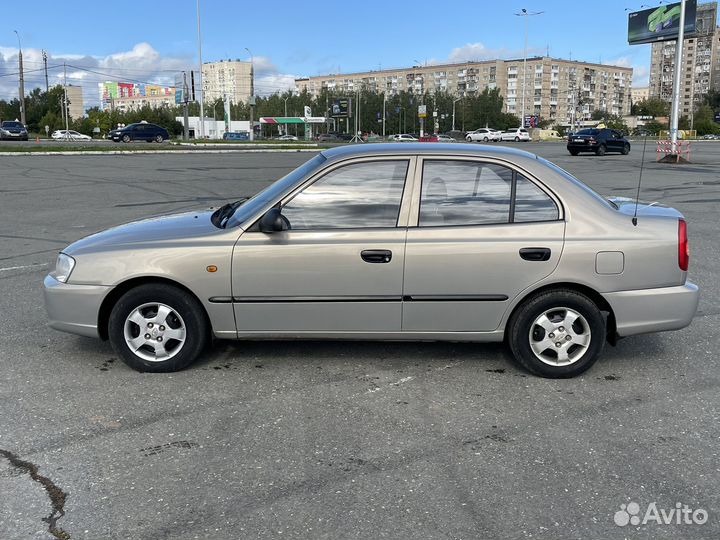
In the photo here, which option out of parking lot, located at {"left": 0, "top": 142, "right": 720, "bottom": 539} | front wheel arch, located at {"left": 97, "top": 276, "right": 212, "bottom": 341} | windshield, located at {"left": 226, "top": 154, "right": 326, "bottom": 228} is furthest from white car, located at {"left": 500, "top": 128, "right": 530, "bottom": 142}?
front wheel arch, located at {"left": 97, "top": 276, "right": 212, "bottom": 341}

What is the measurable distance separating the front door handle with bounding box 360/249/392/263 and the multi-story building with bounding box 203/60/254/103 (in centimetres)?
15222

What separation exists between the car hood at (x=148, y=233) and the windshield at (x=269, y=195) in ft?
0.59

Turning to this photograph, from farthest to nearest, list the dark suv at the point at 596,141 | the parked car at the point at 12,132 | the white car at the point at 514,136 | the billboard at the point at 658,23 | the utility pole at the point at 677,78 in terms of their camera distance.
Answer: the white car at the point at 514,136, the parked car at the point at 12,132, the dark suv at the point at 596,141, the billboard at the point at 658,23, the utility pole at the point at 677,78

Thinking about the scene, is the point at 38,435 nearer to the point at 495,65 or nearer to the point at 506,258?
the point at 506,258

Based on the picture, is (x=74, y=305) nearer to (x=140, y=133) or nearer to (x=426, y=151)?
(x=426, y=151)

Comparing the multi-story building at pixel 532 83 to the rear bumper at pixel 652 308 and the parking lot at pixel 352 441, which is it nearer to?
the rear bumper at pixel 652 308

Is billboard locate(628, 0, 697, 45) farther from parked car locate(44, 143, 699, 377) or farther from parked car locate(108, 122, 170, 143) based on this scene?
parked car locate(108, 122, 170, 143)

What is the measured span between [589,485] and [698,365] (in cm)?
218

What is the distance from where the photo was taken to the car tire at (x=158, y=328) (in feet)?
14.9

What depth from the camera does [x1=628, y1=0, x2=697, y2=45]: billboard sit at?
30445 mm

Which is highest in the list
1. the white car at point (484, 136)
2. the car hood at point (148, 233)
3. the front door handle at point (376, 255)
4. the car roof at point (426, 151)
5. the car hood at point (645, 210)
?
the white car at point (484, 136)

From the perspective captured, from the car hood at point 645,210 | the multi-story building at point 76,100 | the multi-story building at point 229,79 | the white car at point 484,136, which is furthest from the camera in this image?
the multi-story building at point 229,79

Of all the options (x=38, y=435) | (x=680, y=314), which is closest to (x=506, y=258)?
(x=680, y=314)

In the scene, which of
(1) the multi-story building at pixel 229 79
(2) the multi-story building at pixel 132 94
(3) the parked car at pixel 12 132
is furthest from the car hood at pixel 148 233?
(2) the multi-story building at pixel 132 94
